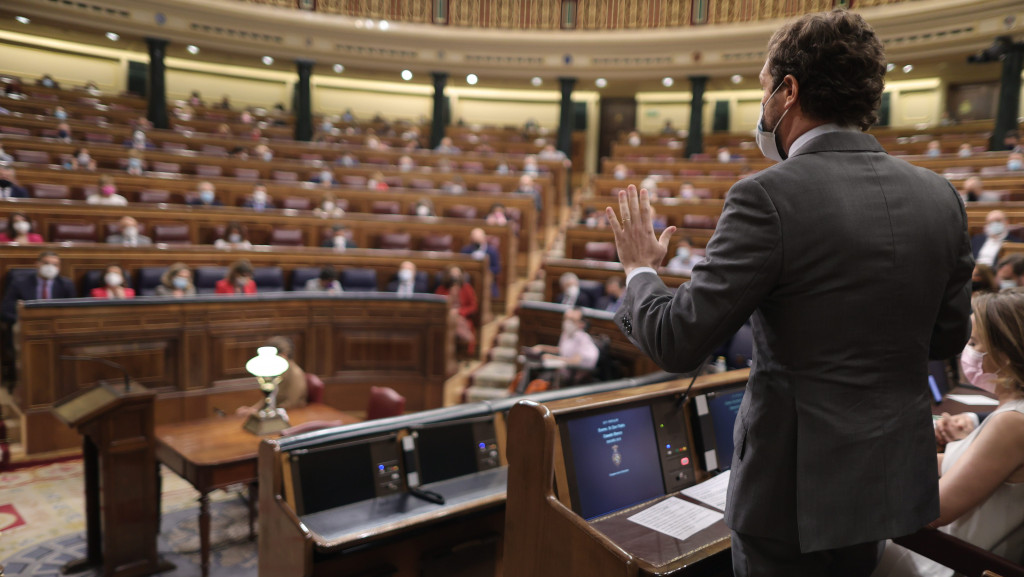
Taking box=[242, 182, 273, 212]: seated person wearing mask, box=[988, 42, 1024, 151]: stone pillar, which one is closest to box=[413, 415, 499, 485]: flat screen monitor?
box=[242, 182, 273, 212]: seated person wearing mask

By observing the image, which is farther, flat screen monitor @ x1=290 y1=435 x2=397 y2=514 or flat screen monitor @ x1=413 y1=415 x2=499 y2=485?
flat screen monitor @ x1=413 y1=415 x2=499 y2=485

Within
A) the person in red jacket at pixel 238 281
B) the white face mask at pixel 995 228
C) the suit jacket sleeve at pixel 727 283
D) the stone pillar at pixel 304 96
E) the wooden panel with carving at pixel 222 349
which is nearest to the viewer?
the suit jacket sleeve at pixel 727 283

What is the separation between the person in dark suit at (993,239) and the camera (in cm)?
527

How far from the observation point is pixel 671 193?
9.09m

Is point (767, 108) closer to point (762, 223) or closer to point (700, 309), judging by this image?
point (762, 223)

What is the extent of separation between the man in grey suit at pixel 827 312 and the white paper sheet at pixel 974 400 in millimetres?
2170

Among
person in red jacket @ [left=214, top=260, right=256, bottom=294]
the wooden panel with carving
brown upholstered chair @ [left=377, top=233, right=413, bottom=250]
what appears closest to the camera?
the wooden panel with carving

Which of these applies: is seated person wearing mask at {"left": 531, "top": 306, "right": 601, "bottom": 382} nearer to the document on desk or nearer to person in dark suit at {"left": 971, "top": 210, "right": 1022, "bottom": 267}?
the document on desk

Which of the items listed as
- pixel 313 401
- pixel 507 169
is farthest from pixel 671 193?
pixel 313 401

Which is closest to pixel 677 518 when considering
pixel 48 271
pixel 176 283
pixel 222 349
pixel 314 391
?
pixel 314 391

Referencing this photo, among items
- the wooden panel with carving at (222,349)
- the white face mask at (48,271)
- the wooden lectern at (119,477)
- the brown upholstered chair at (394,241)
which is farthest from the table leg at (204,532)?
the brown upholstered chair at (394,241)

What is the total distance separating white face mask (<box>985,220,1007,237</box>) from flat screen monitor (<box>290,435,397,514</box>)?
221 inches

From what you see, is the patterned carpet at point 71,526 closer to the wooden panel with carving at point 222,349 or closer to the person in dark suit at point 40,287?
the wooden panel with carving at point 222,349

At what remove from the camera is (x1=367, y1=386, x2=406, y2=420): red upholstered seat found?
10.5 ft
